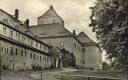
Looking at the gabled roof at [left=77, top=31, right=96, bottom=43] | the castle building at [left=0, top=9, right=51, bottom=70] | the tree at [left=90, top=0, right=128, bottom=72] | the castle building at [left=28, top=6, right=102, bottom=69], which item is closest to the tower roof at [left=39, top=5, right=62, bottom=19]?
the castle building at [left=28, top=6, right=102, bottom=69]

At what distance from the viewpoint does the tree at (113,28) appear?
32781 mm

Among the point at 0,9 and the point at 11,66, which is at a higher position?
the point at 0,9

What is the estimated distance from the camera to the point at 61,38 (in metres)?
107

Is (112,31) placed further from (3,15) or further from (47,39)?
(47,39)

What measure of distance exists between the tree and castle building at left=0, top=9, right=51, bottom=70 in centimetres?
2584

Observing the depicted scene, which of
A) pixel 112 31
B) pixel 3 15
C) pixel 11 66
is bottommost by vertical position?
pixel 11 66

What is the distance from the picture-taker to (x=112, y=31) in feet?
111

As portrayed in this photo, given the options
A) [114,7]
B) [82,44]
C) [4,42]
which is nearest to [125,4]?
[114,7]

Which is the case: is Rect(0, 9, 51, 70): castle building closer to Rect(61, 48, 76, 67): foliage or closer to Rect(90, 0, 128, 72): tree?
Rect(61, 48, 76, 67): foliage

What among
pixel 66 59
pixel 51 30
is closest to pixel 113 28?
pixel 66 59

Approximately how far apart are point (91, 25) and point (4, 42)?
27.3 metres

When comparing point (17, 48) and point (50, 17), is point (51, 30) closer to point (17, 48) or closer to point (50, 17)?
point (50, 17)

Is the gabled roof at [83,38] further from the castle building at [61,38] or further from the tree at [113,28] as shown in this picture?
the tree at [113,28]

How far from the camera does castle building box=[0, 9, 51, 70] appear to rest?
Answer: 60281mm
